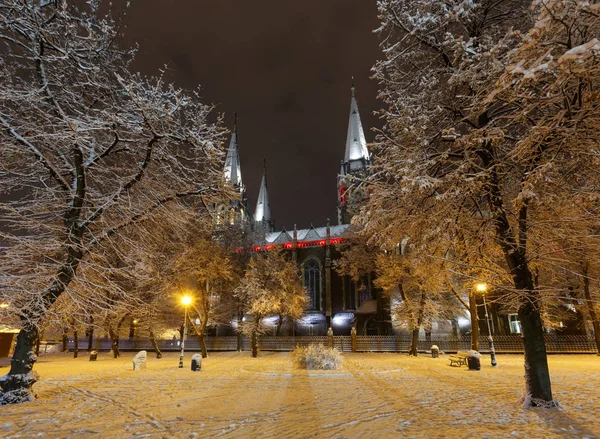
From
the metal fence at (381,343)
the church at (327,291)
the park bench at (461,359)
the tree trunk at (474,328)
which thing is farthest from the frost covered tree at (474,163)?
the church at (327,291)

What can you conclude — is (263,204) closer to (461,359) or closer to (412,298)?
(412,298)

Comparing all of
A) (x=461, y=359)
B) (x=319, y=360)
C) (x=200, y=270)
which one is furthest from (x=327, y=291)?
(x=319, y=360)

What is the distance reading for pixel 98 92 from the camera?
8.92 meters

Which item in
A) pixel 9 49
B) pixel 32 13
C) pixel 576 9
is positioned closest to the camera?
pixel 576 9

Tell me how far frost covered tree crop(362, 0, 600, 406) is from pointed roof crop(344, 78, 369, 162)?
1892 inches

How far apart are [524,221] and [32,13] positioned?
38.1 ft

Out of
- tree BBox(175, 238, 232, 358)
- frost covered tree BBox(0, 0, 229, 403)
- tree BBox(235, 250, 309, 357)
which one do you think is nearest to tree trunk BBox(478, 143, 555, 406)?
frost covered tree BBox(0, 0, 229, 403)

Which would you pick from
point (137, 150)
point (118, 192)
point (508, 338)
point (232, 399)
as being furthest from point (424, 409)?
point (508, 338)

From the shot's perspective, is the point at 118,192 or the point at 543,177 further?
the point at 118,192

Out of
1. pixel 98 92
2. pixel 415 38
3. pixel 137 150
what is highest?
pixel 415 38

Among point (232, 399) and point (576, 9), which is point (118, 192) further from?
point (576, 9)

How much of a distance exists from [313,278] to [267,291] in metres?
21.4

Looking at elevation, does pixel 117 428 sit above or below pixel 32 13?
below

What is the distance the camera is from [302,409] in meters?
7.15
